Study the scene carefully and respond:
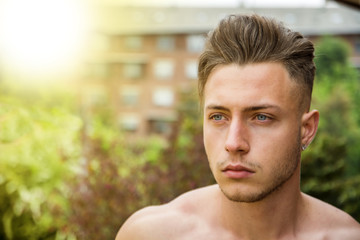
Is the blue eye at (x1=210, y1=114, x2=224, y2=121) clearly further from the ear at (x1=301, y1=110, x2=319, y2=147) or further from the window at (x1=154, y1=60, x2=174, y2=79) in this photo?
the window at (x1=154, y1=60, x2=174, y2=79)

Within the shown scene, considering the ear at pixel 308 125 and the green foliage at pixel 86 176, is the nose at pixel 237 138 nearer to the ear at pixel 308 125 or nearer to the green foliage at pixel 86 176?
the ear at pixel 308 125

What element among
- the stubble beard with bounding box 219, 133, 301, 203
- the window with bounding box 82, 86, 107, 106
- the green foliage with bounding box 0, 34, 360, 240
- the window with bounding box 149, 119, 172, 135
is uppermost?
the stubble beard with bounding box 219, 133, 301, 203

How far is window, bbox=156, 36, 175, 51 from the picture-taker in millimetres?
40844

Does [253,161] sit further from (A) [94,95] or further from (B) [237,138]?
(A) [94,95]

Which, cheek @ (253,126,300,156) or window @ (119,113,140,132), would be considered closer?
cheek @ (253,126,300,156)

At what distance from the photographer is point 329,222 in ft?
7.77

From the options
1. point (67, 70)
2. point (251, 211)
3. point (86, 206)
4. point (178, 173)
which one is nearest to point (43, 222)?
point (86, 206)

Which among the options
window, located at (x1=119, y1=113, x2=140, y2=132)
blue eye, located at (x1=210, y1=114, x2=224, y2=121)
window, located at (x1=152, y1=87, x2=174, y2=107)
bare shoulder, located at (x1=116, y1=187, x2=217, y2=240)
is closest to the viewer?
blue eye, located at (x1=210, y1=114, x2=224, y2=121)

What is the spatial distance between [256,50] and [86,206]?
4.62m

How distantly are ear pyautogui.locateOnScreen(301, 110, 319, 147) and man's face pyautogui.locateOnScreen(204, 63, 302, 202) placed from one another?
85 millimetres

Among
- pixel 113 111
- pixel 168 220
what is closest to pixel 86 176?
pixel 168 220

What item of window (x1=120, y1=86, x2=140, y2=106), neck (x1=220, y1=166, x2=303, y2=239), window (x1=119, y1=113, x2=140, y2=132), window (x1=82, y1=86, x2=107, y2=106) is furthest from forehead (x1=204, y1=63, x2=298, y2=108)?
window (x1=119, y1=113, x2=140, y2=132)

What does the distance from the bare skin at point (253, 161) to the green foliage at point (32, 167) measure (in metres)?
5.00

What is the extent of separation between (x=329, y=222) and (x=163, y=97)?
39.9 metres
